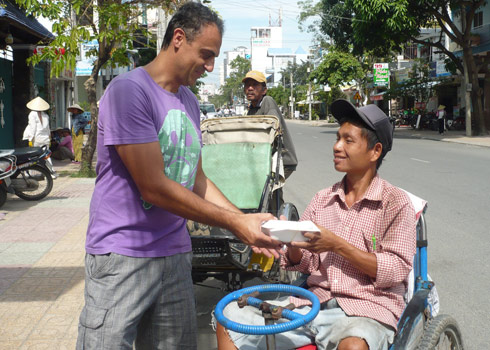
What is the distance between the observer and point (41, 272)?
574 cm

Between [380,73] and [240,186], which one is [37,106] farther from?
[380,73]

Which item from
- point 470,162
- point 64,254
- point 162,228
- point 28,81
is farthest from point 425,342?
point 28,81

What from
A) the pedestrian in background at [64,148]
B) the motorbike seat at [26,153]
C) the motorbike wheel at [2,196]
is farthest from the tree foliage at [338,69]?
the motorbike wheel at [2,196]

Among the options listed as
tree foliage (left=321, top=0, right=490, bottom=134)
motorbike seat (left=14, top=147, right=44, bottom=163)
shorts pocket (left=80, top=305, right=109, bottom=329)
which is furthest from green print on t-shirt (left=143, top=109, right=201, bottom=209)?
tree foliage (left=321, top=0, right=490, bottom=134)

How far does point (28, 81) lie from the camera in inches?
647

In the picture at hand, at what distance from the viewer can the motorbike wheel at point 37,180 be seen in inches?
392

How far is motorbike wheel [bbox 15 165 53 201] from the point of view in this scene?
9.97m

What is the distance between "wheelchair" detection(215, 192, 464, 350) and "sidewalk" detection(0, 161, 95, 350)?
7.18 feet

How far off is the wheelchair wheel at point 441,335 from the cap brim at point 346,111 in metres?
0.97

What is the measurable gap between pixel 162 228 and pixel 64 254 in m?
4.70

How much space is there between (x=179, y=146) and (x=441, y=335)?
1590 mm

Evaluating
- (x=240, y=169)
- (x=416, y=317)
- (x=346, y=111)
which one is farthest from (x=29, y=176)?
(x=416, y=317)

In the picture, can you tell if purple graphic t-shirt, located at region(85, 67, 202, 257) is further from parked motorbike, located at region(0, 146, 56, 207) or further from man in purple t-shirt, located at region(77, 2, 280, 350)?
parked motorbike, located at region(0, 146, 56, 207)

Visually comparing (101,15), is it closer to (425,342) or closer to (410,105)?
(425,342)
